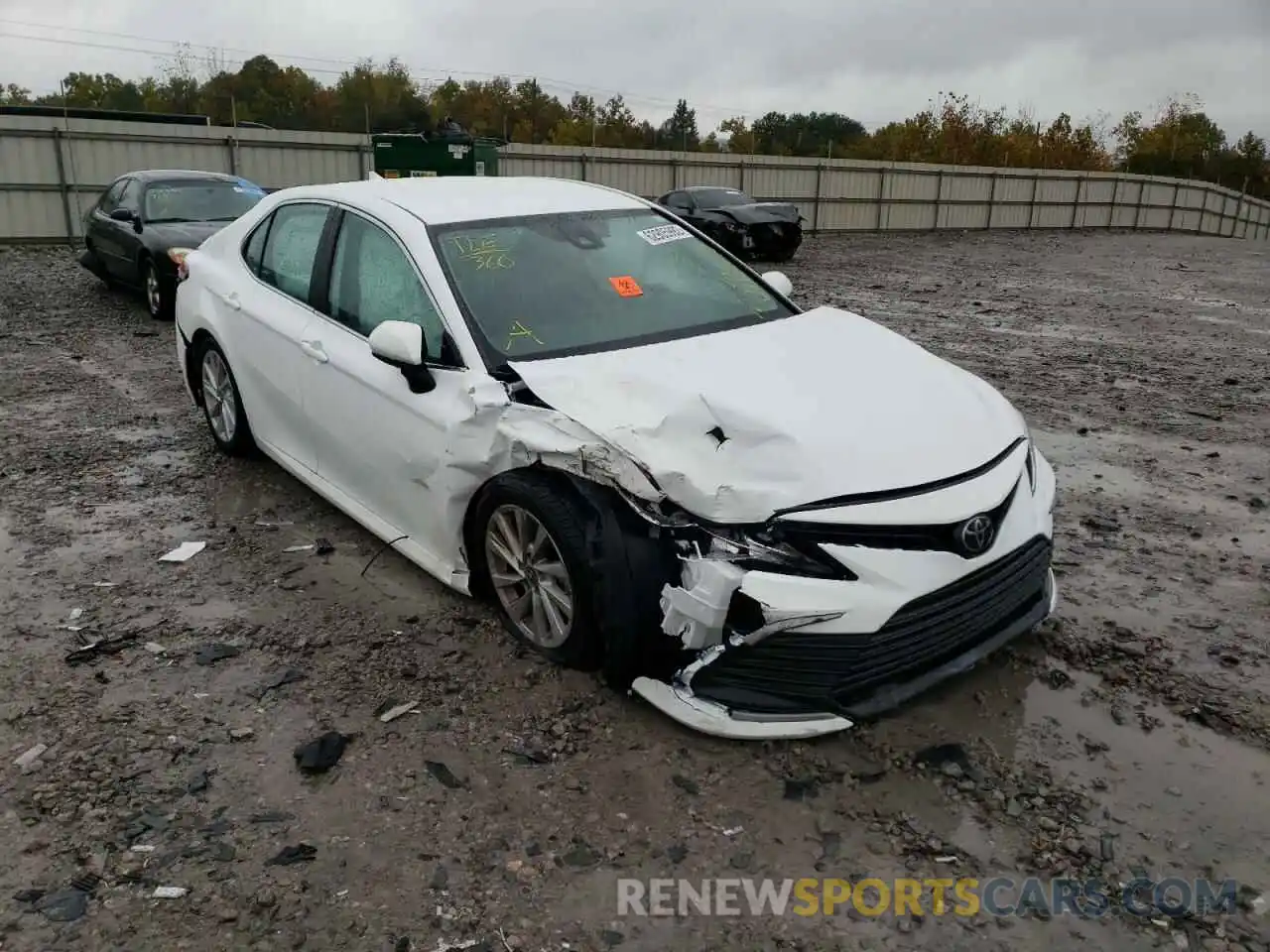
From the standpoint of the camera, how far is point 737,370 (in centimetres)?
354

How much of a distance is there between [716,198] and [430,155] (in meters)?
5.49

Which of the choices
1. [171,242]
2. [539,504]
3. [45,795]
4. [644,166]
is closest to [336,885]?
[45,795]

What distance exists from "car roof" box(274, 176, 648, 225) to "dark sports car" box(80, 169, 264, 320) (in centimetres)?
604

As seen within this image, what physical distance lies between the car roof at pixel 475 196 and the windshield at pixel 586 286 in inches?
3.2

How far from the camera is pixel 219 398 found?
577 centimetres

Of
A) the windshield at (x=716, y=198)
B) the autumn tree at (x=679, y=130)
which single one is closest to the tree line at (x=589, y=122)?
the autumn tree at (x=679, y=130)

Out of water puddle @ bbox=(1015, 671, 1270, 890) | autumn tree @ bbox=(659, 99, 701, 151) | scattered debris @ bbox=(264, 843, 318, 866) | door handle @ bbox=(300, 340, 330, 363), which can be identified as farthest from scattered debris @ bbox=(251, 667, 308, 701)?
autumn tree @ bbox=(659, 99, 701, 151)

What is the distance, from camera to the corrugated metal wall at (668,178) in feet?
59.3

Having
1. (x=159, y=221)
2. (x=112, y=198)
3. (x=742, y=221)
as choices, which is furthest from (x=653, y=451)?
(x=742, y=221)

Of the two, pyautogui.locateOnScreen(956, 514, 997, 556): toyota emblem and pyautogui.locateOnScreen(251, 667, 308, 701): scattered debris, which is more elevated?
pyautogui.locateOnScreen(956, 514, 997, 556): toyota emblem

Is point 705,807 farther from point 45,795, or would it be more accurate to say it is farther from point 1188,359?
point 1188,359

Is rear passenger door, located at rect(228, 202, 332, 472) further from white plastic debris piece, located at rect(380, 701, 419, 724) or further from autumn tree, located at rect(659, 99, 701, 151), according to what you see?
autumn tree, located at rect(659, 99, 701, 151)

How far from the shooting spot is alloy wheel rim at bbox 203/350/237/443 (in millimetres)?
5594

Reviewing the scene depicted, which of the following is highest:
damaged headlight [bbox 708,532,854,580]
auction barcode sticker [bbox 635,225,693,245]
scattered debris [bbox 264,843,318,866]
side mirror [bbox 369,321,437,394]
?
auction barcode sticker [bbox 635,225,693,245]
